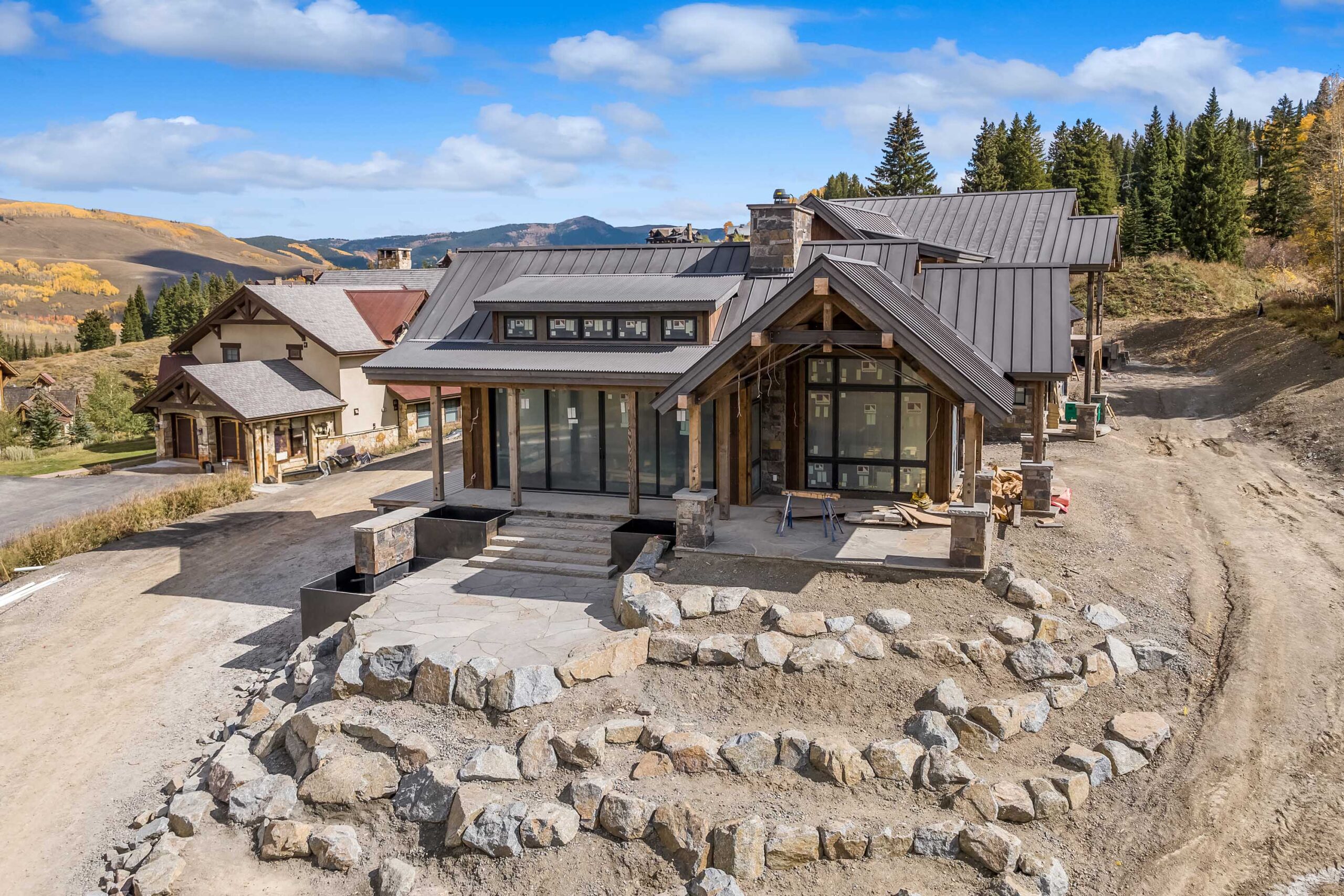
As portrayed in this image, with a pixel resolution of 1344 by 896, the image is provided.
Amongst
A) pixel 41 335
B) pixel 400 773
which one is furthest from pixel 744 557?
pixel 41 335

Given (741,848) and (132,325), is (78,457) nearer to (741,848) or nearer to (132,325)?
(132,325)

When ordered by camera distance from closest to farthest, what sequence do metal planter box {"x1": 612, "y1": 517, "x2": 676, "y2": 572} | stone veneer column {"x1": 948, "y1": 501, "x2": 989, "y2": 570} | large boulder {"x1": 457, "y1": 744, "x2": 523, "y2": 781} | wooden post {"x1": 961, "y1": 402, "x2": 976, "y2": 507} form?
1. large boulder {"x1": 457, "y1": 744, "x2": 523, "y2": 781}
2. stone veneer column {"x1": 948, "y1": 501, "x2": 989, "y2": 570}
3. wooden post {"x1": 961, "y1": 402, "x2": 976, "y2": 507}
4. metal planter box {"x1": 612, "y1": 517, "x2": 676, "y2": 572}

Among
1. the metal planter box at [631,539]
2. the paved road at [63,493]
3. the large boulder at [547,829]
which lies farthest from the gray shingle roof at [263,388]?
the large boulder at [547,829]

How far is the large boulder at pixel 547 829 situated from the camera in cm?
907

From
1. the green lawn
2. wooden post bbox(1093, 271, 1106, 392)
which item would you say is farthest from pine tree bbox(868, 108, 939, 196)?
the green lawn

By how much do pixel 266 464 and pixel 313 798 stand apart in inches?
816

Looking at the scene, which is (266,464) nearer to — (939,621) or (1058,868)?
(939,621)

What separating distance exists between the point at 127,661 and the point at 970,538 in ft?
42.3

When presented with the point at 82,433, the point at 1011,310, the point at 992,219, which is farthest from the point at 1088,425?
the point at 82,433

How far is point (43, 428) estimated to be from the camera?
3656 cm

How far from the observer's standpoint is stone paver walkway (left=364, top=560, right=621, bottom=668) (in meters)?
11.8

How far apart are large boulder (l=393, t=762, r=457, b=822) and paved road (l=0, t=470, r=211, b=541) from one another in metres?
16.1

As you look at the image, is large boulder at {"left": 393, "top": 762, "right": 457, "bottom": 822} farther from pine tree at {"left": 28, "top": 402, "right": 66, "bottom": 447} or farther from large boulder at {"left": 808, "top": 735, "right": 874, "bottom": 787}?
pine tree at {"left": 28, "top": 402, "right": 66, "bottom": 447}

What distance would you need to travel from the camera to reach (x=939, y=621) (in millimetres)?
11344
